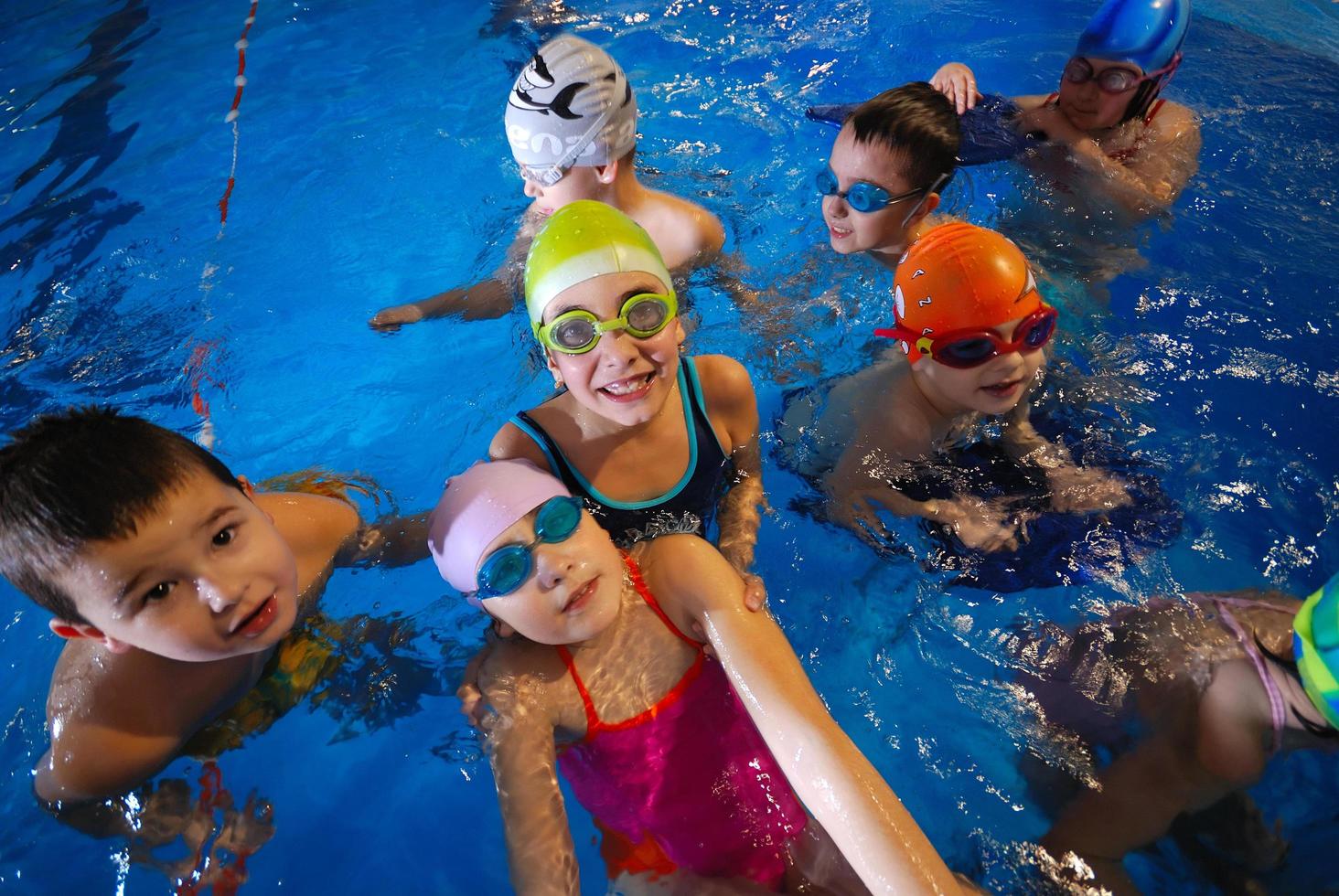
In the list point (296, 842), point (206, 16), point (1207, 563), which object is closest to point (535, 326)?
point (296, 842)

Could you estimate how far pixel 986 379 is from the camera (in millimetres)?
3146

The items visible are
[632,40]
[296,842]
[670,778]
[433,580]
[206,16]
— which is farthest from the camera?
[206,16]

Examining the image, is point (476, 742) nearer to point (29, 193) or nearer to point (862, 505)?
point (862, 505)

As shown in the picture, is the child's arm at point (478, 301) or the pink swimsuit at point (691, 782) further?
the child's arm at point (478, 301)

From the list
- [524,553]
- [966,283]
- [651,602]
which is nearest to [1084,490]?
[966,283]

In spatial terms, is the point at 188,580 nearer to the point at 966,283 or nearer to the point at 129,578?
the point at 129,578

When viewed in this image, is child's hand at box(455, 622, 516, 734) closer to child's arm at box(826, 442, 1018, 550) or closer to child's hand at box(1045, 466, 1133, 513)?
child's arm at box(826, 442, 1018, 550)

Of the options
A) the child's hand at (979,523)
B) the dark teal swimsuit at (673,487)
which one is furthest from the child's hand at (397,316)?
the child's hand at (979,523)

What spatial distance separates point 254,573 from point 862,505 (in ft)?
7.51

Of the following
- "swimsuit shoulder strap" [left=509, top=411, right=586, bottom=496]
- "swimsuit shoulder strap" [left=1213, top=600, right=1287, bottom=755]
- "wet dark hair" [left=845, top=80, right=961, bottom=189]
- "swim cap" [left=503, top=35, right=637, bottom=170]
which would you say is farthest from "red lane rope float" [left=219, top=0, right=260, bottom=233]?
"swimsuit shoulder strap" [left=1213, top=600, right=1287, bottom=755]

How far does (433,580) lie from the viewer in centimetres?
388

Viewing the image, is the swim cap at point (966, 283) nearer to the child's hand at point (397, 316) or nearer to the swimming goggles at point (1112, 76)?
the swimming goggles at point (1112, 76)

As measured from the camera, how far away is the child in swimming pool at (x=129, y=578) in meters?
2.12

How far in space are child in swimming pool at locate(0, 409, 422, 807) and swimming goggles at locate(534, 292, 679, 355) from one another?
107cm
